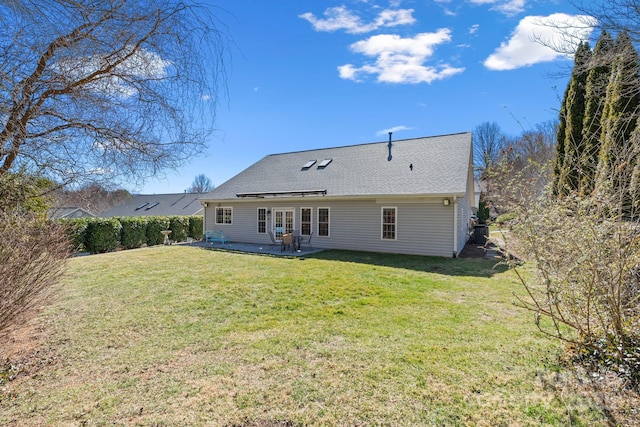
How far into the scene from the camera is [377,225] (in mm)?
12820

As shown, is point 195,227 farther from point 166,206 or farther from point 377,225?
point 377,225

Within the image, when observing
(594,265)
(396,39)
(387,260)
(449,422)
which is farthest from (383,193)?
(449,422)

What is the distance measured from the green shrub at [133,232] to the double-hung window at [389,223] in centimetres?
1297

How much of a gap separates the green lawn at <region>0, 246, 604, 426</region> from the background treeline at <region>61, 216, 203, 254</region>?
27.0ft

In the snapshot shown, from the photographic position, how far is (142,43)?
2.55 metres

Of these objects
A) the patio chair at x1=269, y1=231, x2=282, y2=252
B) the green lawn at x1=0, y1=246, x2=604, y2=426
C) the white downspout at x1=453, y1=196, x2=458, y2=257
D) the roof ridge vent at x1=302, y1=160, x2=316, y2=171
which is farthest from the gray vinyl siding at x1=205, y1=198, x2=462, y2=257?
the green lawn at x1=0, y1=246, x2=604, y2=426

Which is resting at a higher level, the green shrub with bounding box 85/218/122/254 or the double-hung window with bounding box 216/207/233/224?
the double-hung window with bounding box 216/207/233/224

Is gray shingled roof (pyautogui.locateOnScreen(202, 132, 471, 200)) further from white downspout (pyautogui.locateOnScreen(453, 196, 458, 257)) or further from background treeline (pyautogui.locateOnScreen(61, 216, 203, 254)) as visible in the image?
background treeline (pyautogui.locateOnScreen(61, 216, 203, 254))

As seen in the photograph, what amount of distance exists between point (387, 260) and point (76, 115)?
385 inches

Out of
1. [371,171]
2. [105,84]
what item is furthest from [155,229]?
[105,84]

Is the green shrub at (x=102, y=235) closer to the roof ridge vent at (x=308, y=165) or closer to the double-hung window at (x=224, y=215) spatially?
the double-hung window at (x=224, y=215)

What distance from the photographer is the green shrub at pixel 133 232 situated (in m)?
15.8

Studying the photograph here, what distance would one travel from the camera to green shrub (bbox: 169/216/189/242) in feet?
61.3

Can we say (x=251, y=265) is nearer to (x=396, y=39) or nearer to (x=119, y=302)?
(x=119, y=302)
